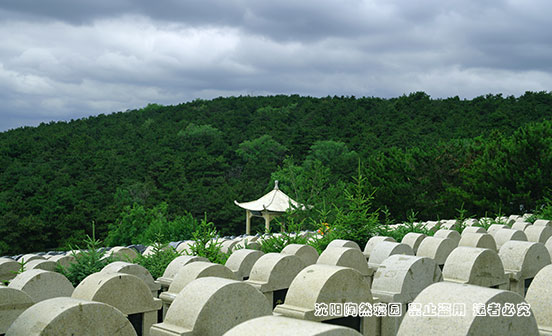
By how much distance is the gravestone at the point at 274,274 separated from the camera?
7609mm

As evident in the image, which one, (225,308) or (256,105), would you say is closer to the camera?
(225,308)

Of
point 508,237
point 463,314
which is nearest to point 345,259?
point 463,314

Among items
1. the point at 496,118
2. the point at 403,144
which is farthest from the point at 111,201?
the point at 496,118

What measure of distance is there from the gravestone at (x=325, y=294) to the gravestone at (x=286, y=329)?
1.91m

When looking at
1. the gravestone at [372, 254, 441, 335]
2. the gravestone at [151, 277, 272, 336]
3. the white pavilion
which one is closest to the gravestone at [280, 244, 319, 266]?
the gravestone at [372, 254, 441, 335]

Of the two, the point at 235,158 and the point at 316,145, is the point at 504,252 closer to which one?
the point at 316,145

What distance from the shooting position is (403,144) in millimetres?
62281

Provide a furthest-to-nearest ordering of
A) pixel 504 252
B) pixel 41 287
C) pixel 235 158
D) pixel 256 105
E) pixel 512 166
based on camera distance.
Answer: pixel 256 105 → pixel 235 158 → pixel 512 166 → pixel 504 252 → pixel 41 287

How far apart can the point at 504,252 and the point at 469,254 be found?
197 centimetres

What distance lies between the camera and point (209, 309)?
4984 millimetres

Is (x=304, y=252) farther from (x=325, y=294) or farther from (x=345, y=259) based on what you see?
(x=325, y=294)

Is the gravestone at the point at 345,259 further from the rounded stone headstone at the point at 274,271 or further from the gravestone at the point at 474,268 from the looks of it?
the gravestone at the point at 474,268

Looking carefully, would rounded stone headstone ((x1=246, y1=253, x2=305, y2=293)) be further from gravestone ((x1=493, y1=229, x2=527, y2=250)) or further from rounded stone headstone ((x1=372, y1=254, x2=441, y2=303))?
gravestone ((x1=493, y1=229, x2=527, y2=250))

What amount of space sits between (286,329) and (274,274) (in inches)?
163
